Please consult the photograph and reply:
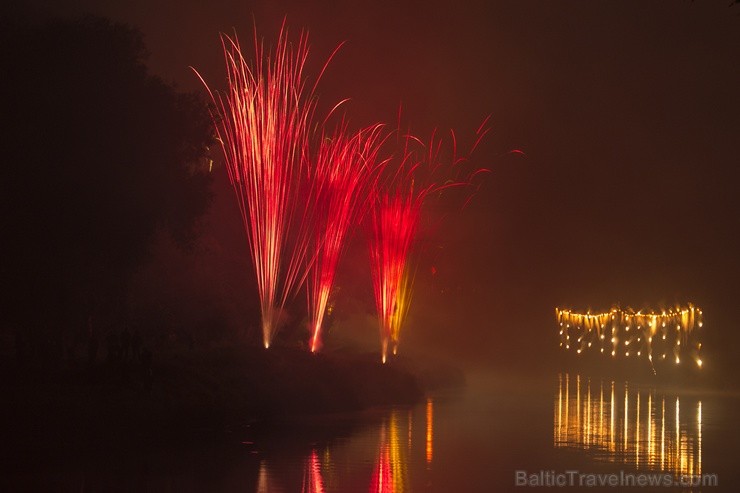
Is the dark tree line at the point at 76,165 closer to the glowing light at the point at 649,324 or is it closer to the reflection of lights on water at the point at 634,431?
the reflection of lights on water at the point at 634,431

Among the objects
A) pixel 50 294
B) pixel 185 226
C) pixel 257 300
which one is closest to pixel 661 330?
pixel 257 300

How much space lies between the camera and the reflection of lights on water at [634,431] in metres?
26.4

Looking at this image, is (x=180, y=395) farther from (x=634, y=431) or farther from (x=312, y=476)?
(x=634, y=431)

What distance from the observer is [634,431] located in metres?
34.4

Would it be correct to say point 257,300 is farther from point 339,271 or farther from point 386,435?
point 386,435

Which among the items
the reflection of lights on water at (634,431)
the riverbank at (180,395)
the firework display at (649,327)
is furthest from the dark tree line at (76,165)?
the firework display at (649,327)

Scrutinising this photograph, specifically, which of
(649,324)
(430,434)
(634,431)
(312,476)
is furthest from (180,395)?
(649,324)

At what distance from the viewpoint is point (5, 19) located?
33844 millimetres

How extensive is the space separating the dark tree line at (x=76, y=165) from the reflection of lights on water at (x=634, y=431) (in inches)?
555

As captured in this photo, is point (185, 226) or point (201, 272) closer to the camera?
point (185, 226)

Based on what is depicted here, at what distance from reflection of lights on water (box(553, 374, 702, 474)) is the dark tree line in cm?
1409

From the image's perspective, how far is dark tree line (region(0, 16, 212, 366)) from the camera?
106 feet

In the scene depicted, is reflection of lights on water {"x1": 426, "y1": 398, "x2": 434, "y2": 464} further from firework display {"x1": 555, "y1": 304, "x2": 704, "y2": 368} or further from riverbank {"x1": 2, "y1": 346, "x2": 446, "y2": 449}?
firework display {"x1": 555, "y1": 304, "x2": 704, "y2": 368}

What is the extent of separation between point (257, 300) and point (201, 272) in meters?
3.86
